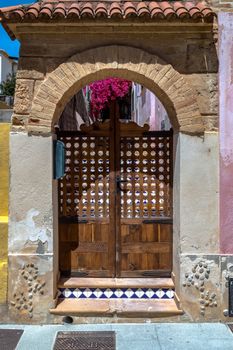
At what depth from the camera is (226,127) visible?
536cm

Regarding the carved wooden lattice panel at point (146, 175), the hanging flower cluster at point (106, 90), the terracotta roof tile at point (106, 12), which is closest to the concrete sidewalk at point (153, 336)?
the carved wooden lattice panel at point (146, 175)

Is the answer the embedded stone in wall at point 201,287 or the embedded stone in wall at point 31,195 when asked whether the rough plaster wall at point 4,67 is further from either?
the embedded stone in wall at point 201,287

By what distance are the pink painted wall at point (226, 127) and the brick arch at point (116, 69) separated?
33 centimetres

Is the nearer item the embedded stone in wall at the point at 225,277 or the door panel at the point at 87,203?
the embedded stone in wall at the point at 225,277

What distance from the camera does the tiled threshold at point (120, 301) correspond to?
540cm

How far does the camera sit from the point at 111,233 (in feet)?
19.5

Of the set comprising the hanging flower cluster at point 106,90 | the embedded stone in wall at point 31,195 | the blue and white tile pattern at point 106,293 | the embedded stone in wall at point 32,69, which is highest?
the hanging flower cluster at point 106,90

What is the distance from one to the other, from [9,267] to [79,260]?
1014 mm

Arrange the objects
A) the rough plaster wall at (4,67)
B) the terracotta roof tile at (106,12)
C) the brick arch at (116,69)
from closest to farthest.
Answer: the terracotta roof tile at (106,12), the brick arch at (116,69), the rough plaster wall at (4,67)

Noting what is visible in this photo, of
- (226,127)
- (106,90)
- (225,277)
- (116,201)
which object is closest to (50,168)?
(116,201)

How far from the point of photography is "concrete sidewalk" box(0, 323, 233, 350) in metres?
4.73

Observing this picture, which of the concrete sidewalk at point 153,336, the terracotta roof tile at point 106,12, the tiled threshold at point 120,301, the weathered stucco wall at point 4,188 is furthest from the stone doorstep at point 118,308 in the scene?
the terracotta roof tile at point 106,12

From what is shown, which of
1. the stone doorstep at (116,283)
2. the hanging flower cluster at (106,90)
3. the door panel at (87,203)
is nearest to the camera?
the stone doorstep at (116,283)

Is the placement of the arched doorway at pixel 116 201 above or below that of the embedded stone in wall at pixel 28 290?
above
